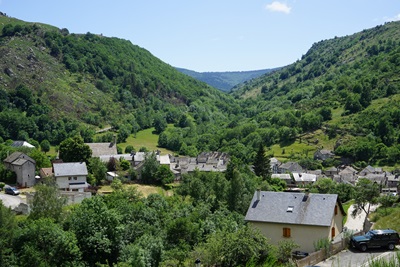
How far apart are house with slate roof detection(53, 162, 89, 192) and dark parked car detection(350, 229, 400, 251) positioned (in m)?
→ 42.6

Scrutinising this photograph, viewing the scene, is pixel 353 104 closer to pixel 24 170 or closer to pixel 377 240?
pixel 24 170

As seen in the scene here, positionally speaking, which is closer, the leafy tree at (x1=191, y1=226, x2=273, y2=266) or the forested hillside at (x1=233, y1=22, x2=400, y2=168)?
the leafy tree at (x1=191, y1=226, x2=273, y2=266)

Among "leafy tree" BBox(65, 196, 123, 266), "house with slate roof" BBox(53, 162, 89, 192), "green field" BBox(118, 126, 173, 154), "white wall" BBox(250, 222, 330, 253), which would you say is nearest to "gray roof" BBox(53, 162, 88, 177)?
"house with slate roof" BBox(53, 162, 89, 192)

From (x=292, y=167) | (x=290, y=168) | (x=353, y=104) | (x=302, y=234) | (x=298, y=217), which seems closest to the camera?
(x=302, y=234)

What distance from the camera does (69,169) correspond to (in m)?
61.6

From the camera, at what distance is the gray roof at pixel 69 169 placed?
2392 inches

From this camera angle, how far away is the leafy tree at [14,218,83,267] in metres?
27.9

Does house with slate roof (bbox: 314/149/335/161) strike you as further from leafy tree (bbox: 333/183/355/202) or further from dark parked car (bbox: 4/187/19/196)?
dark parked car (bbox: 4/187/19/196)

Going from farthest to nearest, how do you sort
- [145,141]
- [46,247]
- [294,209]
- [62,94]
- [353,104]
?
1. [353,104]
2. [62,94]
3. [145,141]
4. [294,209]
5. [46,247]

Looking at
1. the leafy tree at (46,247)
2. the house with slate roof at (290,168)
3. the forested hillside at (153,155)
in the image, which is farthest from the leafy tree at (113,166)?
the house with slate roof at (290,168)

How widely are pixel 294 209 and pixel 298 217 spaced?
3.30 ft

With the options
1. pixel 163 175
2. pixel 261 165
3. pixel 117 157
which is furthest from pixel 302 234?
pixel 117 157

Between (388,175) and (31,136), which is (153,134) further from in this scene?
(388,175)

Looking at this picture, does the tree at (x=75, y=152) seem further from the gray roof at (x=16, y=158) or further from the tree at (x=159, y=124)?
the tree at (x=159, y=124)
